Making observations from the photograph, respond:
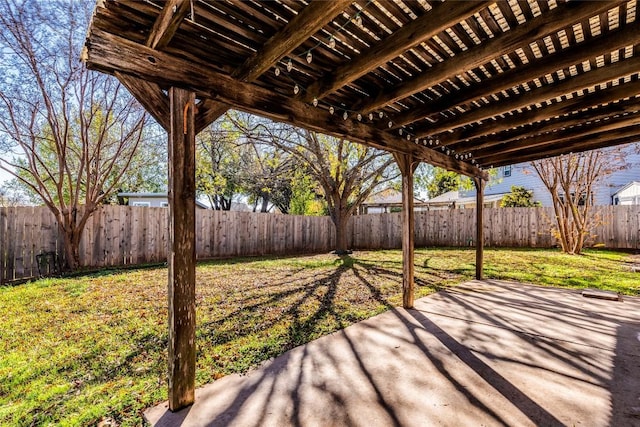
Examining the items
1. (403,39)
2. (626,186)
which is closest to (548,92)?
(403,39)

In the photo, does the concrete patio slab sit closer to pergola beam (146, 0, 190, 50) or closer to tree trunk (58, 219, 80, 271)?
pergola beam (146, 0, 190, 50)

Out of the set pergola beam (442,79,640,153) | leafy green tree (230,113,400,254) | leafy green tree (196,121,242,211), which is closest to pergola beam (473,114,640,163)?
pergola beam (442,79,640,153)

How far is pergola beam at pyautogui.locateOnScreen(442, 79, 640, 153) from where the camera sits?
2812 millimetres

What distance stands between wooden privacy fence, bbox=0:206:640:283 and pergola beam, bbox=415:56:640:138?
7081mm

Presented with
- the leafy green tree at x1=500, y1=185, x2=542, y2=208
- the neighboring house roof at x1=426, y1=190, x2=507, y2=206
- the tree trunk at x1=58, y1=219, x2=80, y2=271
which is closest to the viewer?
the tree trunk at x1=58, y1=219, x2=80, y2=271

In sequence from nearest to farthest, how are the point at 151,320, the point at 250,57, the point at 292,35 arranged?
1. the point at 292,35
2. the point at 250,57
3. the point at 151,320

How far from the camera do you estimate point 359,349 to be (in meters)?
2.74

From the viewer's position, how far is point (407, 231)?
13.6 feet

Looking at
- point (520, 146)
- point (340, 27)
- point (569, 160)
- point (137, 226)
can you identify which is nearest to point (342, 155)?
point (520, 146)

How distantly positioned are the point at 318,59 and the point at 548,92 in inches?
83.9

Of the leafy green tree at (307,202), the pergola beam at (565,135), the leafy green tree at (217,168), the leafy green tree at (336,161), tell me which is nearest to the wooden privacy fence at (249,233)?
the leafy green tree at (336,161)

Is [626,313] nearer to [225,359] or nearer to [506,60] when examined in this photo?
[506,60]

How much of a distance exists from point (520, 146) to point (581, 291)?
2.49m

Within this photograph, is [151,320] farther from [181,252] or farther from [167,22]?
[167,22]
